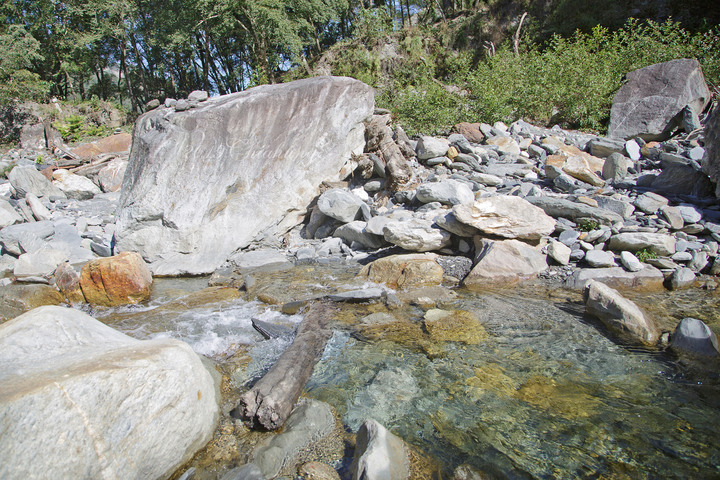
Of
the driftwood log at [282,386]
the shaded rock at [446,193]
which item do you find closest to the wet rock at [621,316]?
the driftwood log at [282,386]

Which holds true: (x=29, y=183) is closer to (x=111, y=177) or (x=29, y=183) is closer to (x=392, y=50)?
(x=111, y=177)

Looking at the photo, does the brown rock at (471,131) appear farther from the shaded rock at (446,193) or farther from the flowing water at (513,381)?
the flowing water at (513,381)

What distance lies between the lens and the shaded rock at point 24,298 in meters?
4.96

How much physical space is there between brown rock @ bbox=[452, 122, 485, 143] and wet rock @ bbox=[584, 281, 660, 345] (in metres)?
6.82

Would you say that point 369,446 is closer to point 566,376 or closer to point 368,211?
point 566,376

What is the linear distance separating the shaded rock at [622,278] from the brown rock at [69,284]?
21.3 feet

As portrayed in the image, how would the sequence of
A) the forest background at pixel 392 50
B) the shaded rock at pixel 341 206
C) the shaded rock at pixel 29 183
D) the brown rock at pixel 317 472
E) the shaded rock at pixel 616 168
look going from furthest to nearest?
the forest background at pixel 392 50 → the shaded rock at pixel 29 183 → the shaded rock at pixel 616 168 → the shaded rock at pixel 341 206 → the brown rock at pixel 317 472

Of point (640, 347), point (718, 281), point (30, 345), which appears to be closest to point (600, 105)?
point (718, 281)

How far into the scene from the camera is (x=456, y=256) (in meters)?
5.97

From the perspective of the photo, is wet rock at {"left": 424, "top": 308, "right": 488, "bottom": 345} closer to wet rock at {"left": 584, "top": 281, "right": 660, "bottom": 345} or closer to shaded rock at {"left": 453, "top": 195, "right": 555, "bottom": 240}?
wet rock at {"left": 584, "top": 281, "right": 660, "bottom": 345}

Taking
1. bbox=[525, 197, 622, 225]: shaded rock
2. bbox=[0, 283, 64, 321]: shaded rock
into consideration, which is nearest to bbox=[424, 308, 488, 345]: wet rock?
bbox=[525, 197, 622, 225]: shaded rock

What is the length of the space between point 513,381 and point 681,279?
11.1ft

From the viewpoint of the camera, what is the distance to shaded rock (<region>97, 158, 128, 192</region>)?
12008 mm

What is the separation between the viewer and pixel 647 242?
5297 mm
